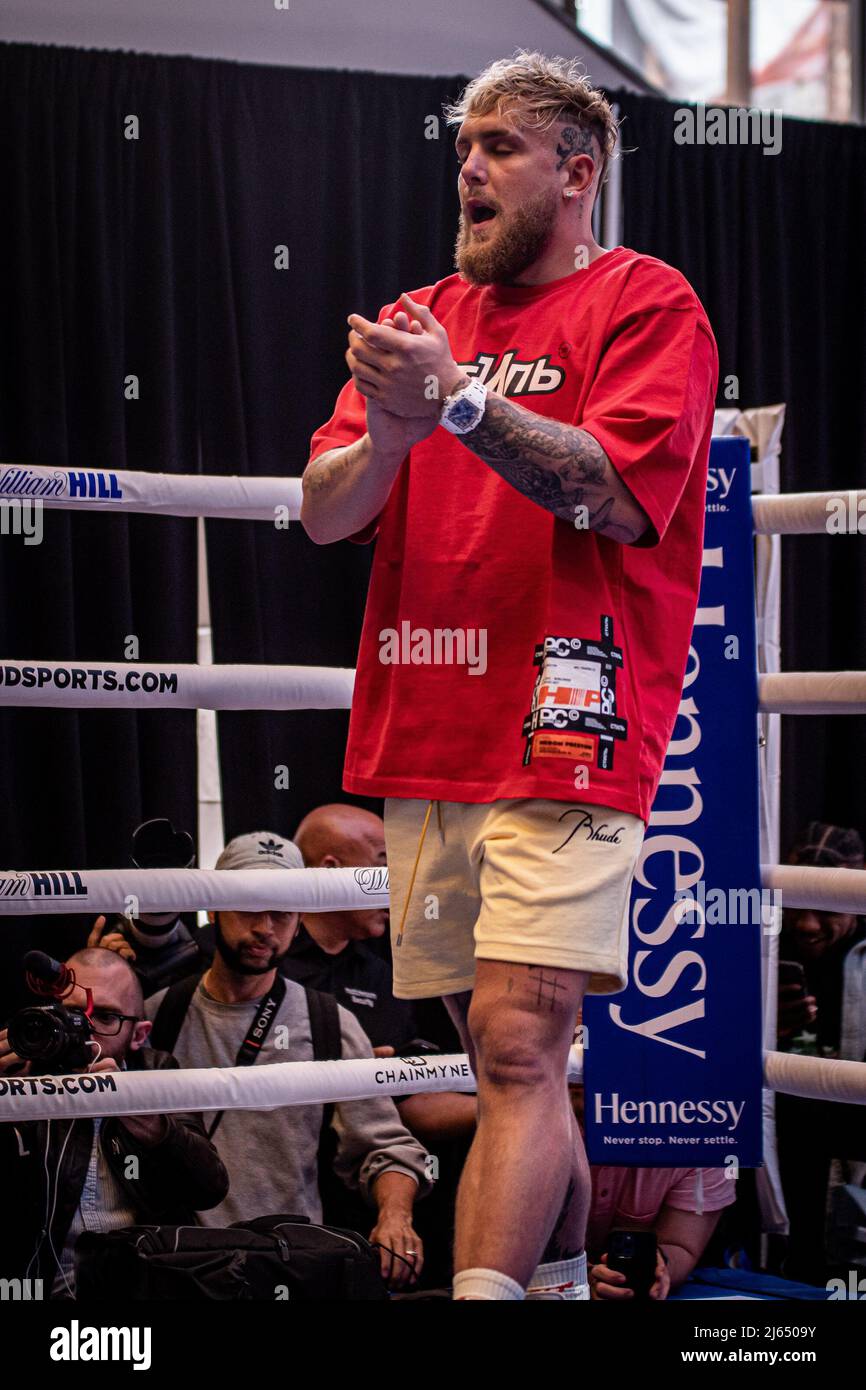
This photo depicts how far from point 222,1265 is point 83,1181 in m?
0.39

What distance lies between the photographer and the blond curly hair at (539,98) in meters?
1.54

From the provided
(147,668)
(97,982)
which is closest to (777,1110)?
(97,982)

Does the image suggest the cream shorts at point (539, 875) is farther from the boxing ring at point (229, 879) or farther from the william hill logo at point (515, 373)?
the boxing ring at point (229, 879)

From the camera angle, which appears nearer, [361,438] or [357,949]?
[361,438]

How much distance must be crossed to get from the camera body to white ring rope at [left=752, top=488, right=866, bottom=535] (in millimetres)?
1220

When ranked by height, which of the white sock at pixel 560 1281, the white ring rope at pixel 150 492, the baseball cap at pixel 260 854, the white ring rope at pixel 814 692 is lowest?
the white sock at pixel 560 1281

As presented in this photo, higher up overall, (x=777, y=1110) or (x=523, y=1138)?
→ (x=523, y=1138)

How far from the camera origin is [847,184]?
14.8 feet

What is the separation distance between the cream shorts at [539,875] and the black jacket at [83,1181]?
0.83m

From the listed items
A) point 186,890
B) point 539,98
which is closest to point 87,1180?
point 186,890

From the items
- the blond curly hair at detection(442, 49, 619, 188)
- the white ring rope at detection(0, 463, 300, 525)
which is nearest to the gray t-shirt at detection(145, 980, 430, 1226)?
the white ring rope at detection(0, 463, 300, 525)

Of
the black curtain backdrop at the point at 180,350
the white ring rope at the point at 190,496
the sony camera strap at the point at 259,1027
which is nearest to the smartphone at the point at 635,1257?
the sony camera strap at the point at 259,1027
